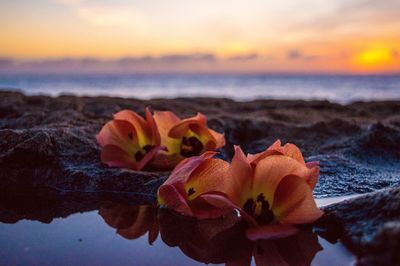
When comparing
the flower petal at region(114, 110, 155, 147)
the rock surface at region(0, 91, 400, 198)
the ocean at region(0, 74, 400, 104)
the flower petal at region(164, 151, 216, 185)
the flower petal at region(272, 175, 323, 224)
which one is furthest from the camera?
the ocean at region(0, 74, 400, 104)

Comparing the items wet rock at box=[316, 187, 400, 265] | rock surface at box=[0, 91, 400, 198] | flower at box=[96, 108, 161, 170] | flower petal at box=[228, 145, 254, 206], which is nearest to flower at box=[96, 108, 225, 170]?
flower at box=[96, 108, 161, 170]

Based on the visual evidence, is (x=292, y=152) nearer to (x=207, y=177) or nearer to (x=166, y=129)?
(x=207, y=177)

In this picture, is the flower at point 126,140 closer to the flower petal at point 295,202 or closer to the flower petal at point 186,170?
the flower petal at point 186,170

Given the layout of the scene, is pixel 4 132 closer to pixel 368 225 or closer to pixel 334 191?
pixel 334 191

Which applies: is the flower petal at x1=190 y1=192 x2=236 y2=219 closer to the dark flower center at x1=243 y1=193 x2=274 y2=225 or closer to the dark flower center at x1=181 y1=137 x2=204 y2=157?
the dark flower center at x1=243 y1=193 x2=274 y2=225

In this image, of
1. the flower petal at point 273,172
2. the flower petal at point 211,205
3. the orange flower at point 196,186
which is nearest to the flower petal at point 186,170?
the orange flower at point 196,186
